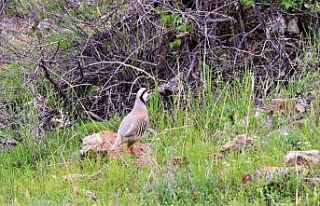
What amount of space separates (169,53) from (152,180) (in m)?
3.09

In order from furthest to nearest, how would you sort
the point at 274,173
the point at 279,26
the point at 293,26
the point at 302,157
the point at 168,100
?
the point at 293,26 → the point at 279,26 → the point at 168,100 → the point at 302,157 → the point at 274,173

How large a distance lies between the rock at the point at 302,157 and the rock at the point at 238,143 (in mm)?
545

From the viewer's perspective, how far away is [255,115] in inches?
278

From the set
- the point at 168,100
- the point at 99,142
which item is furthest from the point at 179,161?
the point at 168,100

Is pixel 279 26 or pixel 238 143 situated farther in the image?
pixel 279 26

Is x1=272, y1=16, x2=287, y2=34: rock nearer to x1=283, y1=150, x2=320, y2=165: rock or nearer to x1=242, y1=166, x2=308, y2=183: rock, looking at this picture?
x1=283, y1=150, x2=320, y2=165: rock

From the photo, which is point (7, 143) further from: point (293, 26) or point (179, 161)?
point (293, 26)

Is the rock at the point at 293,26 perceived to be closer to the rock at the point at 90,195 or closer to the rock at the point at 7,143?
the rock at the point at 7,143

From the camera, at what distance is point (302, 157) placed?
5.68 metres

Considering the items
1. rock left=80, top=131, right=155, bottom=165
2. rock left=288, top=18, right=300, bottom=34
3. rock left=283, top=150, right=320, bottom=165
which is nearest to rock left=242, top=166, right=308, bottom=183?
rock left=283, top=150, right=320, bottom=165

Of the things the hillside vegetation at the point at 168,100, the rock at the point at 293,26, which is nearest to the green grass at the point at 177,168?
the hillside vegetation at the point at 168,100

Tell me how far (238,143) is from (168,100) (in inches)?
72.5

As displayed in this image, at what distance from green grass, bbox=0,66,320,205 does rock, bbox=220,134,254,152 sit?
0.10 m

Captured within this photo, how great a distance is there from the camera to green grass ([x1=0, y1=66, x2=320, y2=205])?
546cm
